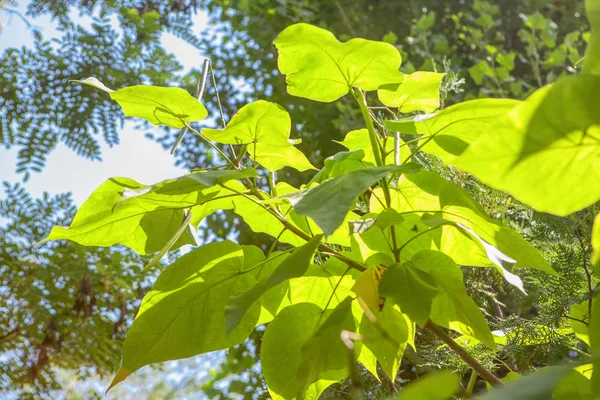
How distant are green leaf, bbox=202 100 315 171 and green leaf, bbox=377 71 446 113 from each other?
0.20 ft

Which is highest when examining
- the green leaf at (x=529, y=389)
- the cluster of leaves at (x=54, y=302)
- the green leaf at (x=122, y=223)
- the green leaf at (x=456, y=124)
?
the cluster of leaves at (x=54, y=302)

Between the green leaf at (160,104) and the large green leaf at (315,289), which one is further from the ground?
the green leaf at (160,104)

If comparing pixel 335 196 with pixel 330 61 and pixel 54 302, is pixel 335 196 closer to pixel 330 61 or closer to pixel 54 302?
pixel 330 61

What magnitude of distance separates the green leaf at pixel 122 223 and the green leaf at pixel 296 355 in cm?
A: 7

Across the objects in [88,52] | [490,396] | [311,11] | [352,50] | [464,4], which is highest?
[88,52]

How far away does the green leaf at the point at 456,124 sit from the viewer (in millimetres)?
312

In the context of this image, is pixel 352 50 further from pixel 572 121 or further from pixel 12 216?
pixel 12 216

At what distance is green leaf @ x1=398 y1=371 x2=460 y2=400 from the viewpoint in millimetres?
148

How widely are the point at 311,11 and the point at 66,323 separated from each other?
Answer: 95 centimetres

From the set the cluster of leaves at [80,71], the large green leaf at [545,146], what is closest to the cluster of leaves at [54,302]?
the cluster of leaves at [80,71]

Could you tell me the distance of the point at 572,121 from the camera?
0.64ft

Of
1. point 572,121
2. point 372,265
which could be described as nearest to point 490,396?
point 572,121

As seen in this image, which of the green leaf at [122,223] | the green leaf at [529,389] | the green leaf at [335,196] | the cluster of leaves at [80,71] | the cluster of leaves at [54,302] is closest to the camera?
the green leaf at [529,389]

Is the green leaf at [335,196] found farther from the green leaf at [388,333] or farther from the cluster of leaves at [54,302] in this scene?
the cluster of leaves at [54,302]
